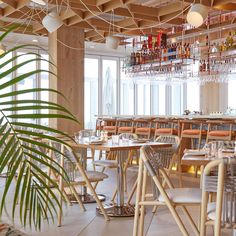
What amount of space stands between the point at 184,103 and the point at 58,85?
6.96m

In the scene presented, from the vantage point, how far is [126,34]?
9148mm

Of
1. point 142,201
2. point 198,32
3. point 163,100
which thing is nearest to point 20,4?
point 198,32

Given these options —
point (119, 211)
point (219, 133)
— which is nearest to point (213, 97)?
point (219, 133)

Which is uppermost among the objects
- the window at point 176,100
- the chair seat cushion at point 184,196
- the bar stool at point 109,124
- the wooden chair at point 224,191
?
the window at point 176,100

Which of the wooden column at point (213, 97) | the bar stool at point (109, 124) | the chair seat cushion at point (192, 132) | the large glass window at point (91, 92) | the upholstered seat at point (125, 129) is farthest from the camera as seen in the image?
the large glass window at point (91, 92)

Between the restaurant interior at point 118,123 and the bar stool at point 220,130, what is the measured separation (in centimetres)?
2

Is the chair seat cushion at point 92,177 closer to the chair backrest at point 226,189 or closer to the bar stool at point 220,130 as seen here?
the chair backrest at point 226,189

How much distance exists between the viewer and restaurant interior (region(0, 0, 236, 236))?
1.55m

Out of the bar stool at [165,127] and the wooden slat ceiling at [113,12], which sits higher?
the wooden slat ceiling at [113,12]

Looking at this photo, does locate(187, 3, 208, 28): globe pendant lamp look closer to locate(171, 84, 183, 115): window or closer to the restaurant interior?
the restaurant interior

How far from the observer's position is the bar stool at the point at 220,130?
22.7 ft

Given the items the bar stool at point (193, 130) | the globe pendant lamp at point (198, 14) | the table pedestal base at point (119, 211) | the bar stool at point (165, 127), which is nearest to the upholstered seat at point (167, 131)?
the bar stool at point (165, 127)

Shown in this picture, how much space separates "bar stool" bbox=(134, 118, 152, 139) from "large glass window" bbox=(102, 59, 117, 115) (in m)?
4.20

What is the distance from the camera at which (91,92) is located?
13.1 meters
